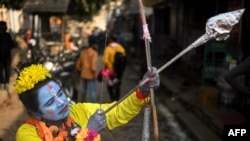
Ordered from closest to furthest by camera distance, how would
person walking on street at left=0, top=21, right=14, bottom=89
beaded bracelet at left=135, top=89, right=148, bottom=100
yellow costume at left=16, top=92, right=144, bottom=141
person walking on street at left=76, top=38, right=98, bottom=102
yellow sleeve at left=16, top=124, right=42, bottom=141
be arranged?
yellow sleeve at left=16, top=124, right=42, bottom=141 → beaded bracelet at left=135, top=89, right=148, bottom=100 → yellow costume at left=16, top=92, right=144, bottom=141 → person walking on street at left=76, top=38, right=98, bottom=102 → person walking on street at left=0, top=21, right=14, bottom=89

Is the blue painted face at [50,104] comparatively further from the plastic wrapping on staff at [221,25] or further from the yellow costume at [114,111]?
the plastic wrapping on staff at [221,25]

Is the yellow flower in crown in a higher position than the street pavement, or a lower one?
higher

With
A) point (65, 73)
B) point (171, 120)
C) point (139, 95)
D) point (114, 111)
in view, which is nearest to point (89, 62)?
point (65, 73)

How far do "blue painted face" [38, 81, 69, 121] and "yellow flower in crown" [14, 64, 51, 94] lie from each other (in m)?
0.06

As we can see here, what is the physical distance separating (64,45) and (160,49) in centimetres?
532

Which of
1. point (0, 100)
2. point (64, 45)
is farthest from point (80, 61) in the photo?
point (64, 45)

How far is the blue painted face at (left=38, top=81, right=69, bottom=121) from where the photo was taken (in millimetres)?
2494

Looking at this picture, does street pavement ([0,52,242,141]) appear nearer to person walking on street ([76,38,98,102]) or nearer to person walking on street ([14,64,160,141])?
person walking on street ([76,38,98,102])

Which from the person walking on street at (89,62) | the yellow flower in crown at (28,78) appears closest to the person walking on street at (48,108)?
the yellow flower in crown at (28,78)

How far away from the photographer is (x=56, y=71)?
953 cm

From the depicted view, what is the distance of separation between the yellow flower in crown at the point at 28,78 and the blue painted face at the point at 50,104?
2.5 inches

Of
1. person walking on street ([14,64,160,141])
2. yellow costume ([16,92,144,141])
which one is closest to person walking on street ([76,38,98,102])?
yellow costume ([16,92,144,141])

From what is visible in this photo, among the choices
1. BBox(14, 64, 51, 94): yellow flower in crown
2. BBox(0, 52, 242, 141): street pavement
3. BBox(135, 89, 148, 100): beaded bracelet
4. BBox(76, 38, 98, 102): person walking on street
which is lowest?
BBox(0, 52, 242, 141): street pavement

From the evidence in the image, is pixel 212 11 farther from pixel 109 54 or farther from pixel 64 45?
pixel 64 45
